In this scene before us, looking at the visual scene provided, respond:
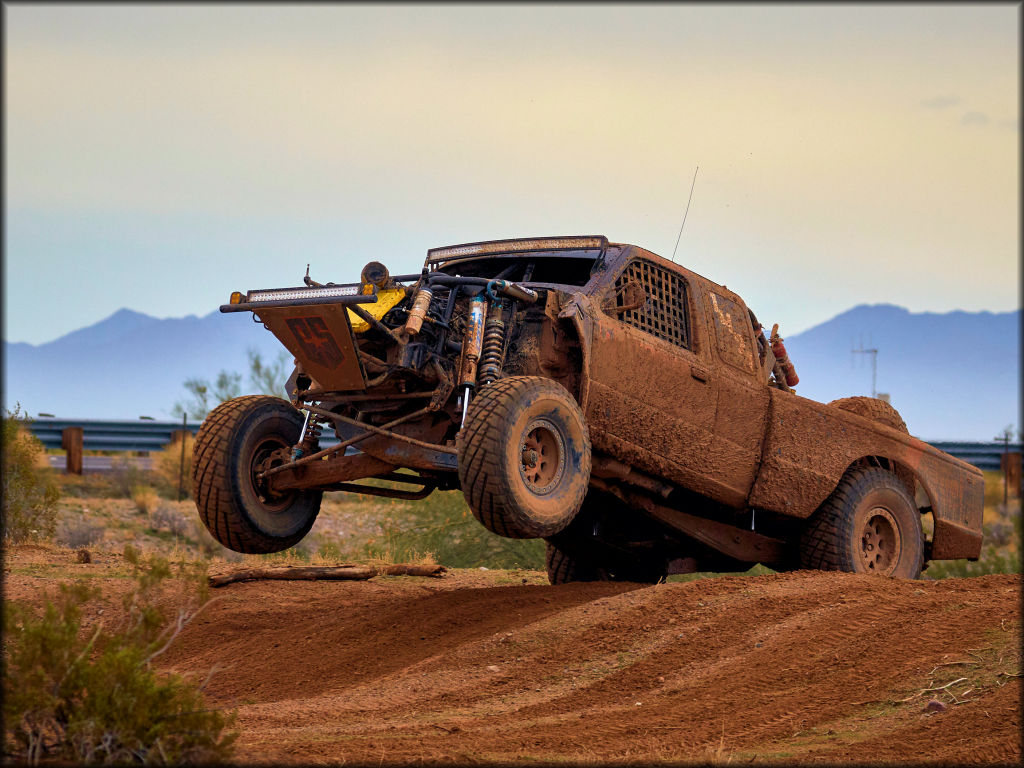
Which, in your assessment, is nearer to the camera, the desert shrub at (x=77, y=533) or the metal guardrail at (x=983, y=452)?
the desert shrub at (x=77, y=533)

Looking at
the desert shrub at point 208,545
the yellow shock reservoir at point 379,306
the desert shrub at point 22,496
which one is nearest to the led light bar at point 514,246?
the yellow shock reservoir at point 379,306

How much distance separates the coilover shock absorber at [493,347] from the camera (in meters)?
8.92

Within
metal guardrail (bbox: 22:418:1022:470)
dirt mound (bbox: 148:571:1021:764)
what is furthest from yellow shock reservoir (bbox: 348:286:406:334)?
metal guardrail (bbox: 22:418:1022:470)

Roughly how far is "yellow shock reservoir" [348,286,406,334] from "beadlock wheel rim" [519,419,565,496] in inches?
54.3

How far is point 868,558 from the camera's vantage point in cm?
1195

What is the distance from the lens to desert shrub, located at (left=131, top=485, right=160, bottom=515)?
69.2 ft

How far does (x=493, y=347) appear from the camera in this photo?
29.5 feet

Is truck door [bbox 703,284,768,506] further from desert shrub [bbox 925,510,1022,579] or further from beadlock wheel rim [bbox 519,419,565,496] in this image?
desert shrub [bbox 925,510,1022,579]

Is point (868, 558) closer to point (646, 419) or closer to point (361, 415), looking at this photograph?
point (646, 419)

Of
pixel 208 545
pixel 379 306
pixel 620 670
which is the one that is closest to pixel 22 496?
pixel 208 545

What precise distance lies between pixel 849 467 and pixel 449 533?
22.5ft

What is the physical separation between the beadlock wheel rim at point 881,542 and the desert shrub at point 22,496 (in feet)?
29.8

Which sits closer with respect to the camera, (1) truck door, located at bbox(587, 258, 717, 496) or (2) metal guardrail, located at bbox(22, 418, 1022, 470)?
(1) truck door, located at bbox(587, 258, 717, 496)

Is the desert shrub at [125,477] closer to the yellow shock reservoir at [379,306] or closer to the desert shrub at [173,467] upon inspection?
the desert shrub at [173,467]
